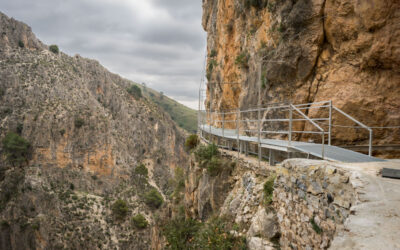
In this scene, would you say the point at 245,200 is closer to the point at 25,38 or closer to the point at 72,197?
the point at 72,197

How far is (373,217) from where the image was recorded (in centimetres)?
231

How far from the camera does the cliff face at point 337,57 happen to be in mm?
6641

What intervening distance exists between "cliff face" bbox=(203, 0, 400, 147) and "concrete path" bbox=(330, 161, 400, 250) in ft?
17.3

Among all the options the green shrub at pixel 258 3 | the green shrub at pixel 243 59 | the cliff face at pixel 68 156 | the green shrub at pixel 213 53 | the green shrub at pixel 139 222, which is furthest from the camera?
the green shrub at pixel 139 222

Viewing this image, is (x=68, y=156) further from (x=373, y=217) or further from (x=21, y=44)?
(x=373, y=217)

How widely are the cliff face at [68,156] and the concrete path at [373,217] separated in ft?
136

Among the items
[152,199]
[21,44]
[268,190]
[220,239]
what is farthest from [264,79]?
[21,44]

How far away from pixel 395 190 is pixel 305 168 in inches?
50.5

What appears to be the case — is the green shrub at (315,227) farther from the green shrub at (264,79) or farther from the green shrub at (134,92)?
the green shrub at (134,92)

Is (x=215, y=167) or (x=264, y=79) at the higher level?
(x=264, y=79)

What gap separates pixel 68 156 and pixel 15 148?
8874 mm

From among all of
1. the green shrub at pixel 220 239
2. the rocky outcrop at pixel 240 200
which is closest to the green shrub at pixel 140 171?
the rocky outcrop at pixel 240 200

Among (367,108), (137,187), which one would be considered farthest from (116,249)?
(367,108)

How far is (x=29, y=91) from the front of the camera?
47.6 metres
